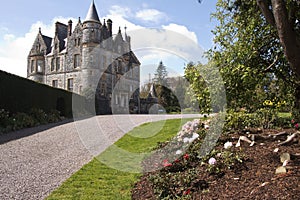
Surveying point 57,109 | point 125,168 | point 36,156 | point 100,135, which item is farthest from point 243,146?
point 57,109

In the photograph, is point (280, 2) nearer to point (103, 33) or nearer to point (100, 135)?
point (100, 135)

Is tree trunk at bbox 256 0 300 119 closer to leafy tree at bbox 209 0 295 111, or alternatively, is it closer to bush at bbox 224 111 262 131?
leafy tree at bbox 209 0 295 111

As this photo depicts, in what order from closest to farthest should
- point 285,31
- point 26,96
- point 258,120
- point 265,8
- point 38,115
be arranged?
1. point 285,31
2. point 265,8
3. point 258,120
4. point 26,96
5. point 38,115

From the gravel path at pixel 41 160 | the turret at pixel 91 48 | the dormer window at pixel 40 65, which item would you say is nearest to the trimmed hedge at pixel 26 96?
the gravel path at pixel 41 160

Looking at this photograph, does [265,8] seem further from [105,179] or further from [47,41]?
[47,41]

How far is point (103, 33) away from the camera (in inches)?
1235

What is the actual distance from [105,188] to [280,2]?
12.7ft

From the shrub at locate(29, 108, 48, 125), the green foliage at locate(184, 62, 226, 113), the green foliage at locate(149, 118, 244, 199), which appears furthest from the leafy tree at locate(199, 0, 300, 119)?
the shrub at locate(29, 108, 48, 125)

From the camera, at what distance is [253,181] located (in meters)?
3.61

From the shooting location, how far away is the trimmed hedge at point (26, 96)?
12905 millimetres

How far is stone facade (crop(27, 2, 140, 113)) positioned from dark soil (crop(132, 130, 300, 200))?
75.2ft

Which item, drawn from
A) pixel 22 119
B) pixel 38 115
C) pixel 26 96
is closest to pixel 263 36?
pixel 22 119

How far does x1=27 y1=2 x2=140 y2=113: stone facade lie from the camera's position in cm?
2941

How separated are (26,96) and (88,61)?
1541 cm
